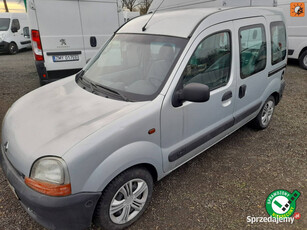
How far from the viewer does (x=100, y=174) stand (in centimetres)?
173

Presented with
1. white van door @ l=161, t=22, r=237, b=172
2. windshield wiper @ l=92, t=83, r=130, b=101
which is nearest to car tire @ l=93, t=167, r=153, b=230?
white van door @ l=161, t=22, r=237, b=172

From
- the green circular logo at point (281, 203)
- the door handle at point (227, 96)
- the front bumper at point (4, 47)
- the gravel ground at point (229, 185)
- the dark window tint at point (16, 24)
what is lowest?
the green circular logo at point (281, 203)

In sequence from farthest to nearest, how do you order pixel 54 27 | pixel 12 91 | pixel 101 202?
pixel 12 91 → pixel 54 27 → pixel 101 202

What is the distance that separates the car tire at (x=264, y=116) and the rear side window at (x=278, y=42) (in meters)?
0.65

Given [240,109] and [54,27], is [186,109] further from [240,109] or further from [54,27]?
[54,27]

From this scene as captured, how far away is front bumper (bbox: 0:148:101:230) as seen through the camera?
5.32ft

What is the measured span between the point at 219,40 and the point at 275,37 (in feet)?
4.72

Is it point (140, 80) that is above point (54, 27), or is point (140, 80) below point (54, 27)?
below

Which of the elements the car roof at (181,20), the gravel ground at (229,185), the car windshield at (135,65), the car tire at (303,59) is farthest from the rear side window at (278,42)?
the car tire at (303,59)

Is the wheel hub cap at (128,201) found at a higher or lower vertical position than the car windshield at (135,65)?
lower

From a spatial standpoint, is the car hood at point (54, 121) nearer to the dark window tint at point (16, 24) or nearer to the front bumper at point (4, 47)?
the front bumper at point (4, 47)

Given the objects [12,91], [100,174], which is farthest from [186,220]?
[12,91]

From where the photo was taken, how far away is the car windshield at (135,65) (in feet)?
7.28

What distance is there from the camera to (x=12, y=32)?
44.8 feet
